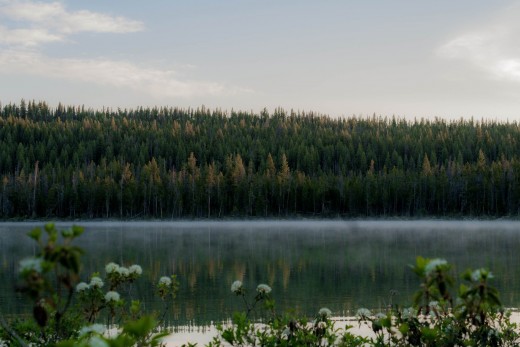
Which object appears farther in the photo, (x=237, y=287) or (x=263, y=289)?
(x=237, y=287)

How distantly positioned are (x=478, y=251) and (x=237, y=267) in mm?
21267

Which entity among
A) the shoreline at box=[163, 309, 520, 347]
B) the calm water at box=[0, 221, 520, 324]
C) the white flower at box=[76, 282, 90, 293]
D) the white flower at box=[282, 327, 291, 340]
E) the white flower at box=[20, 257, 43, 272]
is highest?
the white flower at box=[20, 257, 43, 272]

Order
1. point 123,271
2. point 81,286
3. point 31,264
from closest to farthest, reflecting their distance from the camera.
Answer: point 31,264
point 123,271
point 81,286

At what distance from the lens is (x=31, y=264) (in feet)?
17.1

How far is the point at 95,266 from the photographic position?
4112 centimetres

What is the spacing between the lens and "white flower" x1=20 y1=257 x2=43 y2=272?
517 centimetres

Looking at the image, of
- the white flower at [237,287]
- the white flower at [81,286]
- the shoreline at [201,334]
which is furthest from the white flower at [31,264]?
the shoreline at [201,334]

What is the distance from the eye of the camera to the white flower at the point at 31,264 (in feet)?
17.0

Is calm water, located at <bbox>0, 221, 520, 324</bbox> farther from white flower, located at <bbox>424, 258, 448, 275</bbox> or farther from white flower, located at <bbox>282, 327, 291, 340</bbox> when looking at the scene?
white flower, located at <bbox>424, 258, 448, 275</bbox>

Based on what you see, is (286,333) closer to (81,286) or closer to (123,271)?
(123,271)

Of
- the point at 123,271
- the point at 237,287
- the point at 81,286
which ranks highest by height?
the point at 123,271

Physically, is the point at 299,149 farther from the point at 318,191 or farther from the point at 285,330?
the point at 285,330

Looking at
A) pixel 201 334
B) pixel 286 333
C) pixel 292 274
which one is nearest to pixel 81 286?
pixel 286 333

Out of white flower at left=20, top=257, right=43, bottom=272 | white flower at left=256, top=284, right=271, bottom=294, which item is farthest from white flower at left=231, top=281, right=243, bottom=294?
white flower at left=20, top=257, right=43, bottom=272
